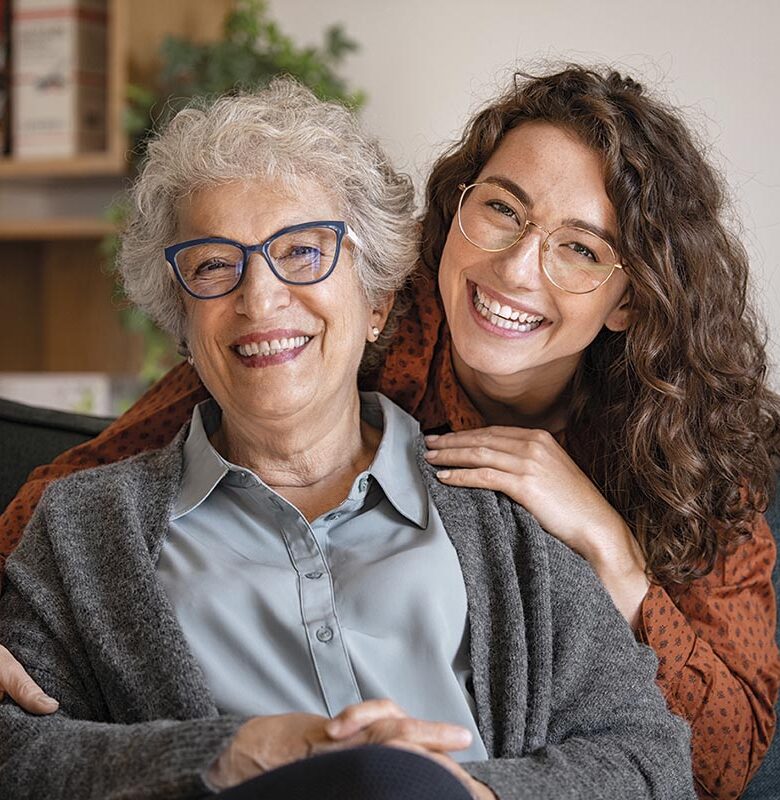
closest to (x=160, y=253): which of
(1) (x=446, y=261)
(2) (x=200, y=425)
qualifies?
(2) (x=200, y=425)

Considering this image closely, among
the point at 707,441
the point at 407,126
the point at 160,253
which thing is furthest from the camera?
the point at 407,126

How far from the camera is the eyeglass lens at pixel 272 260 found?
1.58 meters

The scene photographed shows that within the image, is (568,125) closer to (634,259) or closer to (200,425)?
(634,259)

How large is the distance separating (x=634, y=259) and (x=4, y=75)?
259cm

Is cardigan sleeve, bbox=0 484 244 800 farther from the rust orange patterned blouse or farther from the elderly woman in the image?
Answer: the rust orange patterned blouse

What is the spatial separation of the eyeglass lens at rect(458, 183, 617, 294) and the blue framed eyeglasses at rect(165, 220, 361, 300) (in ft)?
0.88

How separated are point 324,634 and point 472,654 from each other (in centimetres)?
19

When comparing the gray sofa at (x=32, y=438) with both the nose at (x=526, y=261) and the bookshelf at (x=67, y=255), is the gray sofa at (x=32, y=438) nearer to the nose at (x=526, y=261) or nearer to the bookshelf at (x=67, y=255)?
the nose at (x=526, y=261)

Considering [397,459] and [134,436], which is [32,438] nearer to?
[134,436]

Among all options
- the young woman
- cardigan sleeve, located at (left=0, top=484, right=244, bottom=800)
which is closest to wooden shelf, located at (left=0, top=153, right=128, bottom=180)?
the young woman

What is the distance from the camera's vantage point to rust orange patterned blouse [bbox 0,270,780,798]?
172cm

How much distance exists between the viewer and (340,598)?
5.06ft

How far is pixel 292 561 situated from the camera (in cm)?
157

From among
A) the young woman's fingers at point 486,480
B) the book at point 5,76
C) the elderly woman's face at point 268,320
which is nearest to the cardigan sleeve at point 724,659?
the young woman's fingers at point 486,480
